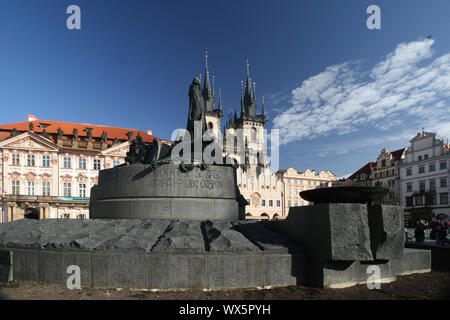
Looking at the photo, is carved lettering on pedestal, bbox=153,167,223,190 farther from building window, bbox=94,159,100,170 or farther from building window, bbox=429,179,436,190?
building window, bbox=429,179,436,190

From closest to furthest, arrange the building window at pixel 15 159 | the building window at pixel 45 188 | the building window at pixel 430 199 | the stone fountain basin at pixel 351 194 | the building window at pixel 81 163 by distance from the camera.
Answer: the stone fountain basin at pixel 351 194 → the building window at pixel 15 159 → the building window at pixel 45 188 → the building window at pixel 81 163 → the building window at pixel 430 199

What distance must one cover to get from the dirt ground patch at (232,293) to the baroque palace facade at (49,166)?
37.4 metres

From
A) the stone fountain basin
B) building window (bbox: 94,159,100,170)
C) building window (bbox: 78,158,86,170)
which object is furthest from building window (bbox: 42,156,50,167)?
the stone fountain basin

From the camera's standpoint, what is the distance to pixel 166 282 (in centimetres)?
517

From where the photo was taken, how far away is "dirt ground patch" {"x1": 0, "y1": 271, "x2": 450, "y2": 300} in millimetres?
4840

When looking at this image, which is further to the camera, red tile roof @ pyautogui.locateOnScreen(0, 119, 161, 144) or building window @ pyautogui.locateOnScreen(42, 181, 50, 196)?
red tile roof @ pyautogui.locateOnScreen(0, 119, 161, 144)

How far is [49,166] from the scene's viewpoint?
4144 cm

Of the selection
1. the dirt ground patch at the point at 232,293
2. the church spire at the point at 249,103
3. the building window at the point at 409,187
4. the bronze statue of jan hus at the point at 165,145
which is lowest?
the dirt ground patch at the point at 232,293

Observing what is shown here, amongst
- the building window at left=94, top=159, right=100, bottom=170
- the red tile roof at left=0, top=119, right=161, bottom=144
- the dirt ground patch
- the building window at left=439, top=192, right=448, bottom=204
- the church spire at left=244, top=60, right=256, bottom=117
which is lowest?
the building window at left=439, top=192, right=448, bottom=204

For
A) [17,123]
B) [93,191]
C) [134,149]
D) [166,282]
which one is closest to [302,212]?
[166,282]

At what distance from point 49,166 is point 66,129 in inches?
303

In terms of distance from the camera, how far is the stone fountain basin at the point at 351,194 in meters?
5.52

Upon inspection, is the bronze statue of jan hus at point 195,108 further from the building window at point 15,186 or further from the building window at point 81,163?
the building window at point 15,186

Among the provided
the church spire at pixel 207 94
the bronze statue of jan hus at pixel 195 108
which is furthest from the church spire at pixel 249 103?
the bronze statue of jan hus at pixel 195 108
